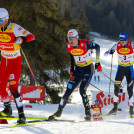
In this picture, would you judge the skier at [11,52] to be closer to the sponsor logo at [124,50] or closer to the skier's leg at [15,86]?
the skier's leg at [15,86]

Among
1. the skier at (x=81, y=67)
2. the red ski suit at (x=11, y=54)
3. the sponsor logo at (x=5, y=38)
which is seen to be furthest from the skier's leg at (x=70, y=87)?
the sponsor logo at (x=5, y=38)

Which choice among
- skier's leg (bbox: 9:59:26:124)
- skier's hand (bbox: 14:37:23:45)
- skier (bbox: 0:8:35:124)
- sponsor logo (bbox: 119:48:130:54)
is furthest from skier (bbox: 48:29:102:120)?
sponsor logo (bbox: 119:48:130:54)

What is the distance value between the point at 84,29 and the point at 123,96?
43173mm

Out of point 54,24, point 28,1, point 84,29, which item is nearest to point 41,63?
point 54,24

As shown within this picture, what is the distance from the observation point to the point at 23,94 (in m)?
11.6

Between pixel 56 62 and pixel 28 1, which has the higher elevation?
pixel 28 1

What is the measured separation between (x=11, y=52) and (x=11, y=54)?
0.14ft

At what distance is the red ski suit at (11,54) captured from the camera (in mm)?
5961

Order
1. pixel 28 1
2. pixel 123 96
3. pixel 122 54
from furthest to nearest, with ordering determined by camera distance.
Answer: pixel 28 1 → pixel 123 96 → pixel 122 54

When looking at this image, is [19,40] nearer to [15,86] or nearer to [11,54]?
[11,54]

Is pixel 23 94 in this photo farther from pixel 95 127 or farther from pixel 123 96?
pixel 95 127

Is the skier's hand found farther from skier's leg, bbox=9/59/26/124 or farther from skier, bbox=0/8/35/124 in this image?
skier's leg, bbox=9/59/26/124

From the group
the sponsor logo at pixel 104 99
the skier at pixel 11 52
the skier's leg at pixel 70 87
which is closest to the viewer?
the skier at pixel 11 52

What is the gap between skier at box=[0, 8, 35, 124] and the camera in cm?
595
